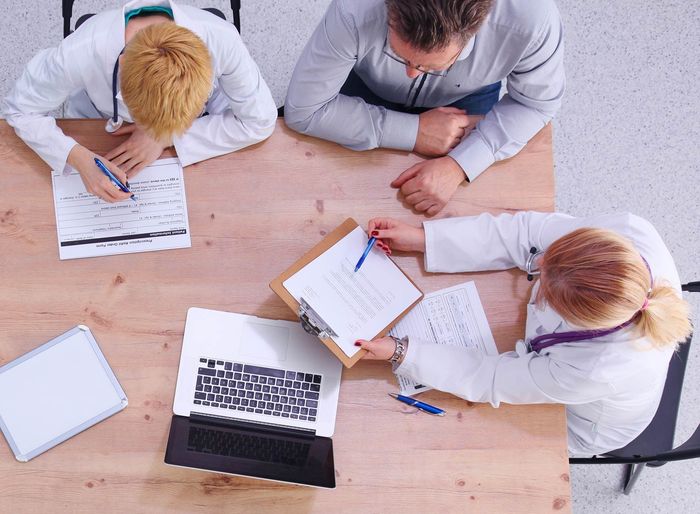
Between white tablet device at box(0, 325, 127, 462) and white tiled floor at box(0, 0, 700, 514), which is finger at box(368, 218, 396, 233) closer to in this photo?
white tablet device at box(0, 325, 127, 462)

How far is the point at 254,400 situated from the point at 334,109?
63cm

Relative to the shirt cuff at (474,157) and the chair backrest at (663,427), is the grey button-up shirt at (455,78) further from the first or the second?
the chair backrest at (663,427)

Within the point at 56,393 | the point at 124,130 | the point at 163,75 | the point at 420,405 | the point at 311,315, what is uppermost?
the point at 163,75

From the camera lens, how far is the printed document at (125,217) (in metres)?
1.29

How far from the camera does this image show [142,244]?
4.27ft

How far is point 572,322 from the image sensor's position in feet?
3.59

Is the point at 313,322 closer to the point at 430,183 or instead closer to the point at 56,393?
the point at 430,183

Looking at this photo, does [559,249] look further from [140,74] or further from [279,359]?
[140,74]

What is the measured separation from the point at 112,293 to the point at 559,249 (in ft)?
2.84

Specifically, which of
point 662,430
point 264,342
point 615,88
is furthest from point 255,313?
point 615,88

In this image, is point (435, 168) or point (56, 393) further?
point (435, 168)

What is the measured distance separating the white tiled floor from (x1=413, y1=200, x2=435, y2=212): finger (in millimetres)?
938

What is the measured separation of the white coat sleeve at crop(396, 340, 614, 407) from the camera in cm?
120

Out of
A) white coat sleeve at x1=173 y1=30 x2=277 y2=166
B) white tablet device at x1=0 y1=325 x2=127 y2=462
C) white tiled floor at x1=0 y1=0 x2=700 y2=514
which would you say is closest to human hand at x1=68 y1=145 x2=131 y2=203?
white coat sleeve at x1=173 y1=30 x2=277 y2=166
